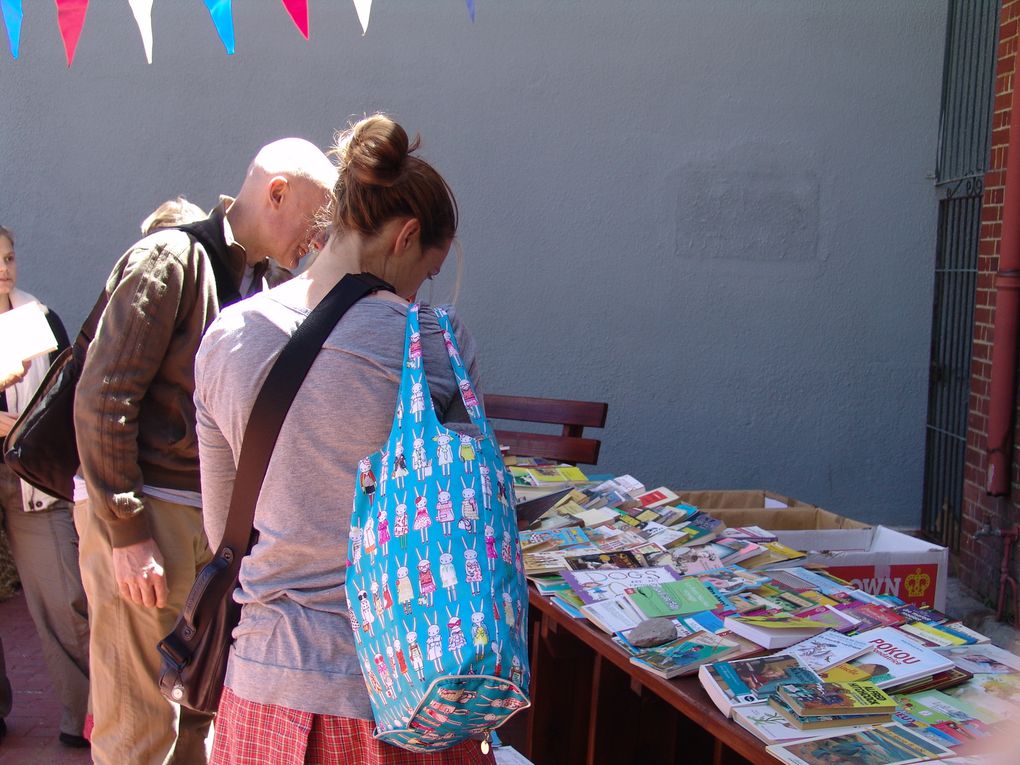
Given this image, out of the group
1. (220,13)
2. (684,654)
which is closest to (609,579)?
(684,654)

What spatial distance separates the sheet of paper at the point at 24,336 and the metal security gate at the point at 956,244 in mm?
4136

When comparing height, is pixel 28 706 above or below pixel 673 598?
below

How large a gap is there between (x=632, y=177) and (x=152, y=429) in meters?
3.60

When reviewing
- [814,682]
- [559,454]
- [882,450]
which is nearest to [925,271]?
[882,450]

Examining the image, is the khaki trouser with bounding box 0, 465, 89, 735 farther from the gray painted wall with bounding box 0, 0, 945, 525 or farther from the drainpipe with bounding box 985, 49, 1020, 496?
the drainpipe with bounding box 985, 49, 1020, 496

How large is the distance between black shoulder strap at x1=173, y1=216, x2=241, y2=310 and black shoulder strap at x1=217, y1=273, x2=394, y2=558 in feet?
3.18

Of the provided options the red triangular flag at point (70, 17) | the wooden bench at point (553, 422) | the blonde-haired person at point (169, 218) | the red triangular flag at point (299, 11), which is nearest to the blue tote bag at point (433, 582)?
the blonde-haired person at point (169, 218)

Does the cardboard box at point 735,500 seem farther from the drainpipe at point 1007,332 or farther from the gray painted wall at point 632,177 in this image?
the gray painted wall at point 632,177

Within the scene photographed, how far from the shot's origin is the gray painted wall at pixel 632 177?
5102mm

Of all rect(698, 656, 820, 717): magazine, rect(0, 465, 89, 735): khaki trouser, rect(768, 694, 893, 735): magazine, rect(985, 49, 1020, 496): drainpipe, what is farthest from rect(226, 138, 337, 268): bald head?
rect(985, 49, 1020, 496): drainpipe

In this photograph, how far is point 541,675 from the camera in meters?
2.91

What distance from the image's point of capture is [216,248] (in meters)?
2.33

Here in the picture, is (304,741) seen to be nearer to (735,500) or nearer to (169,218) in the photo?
(169,218)

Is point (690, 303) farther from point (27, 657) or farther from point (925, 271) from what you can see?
point (27, 657)
